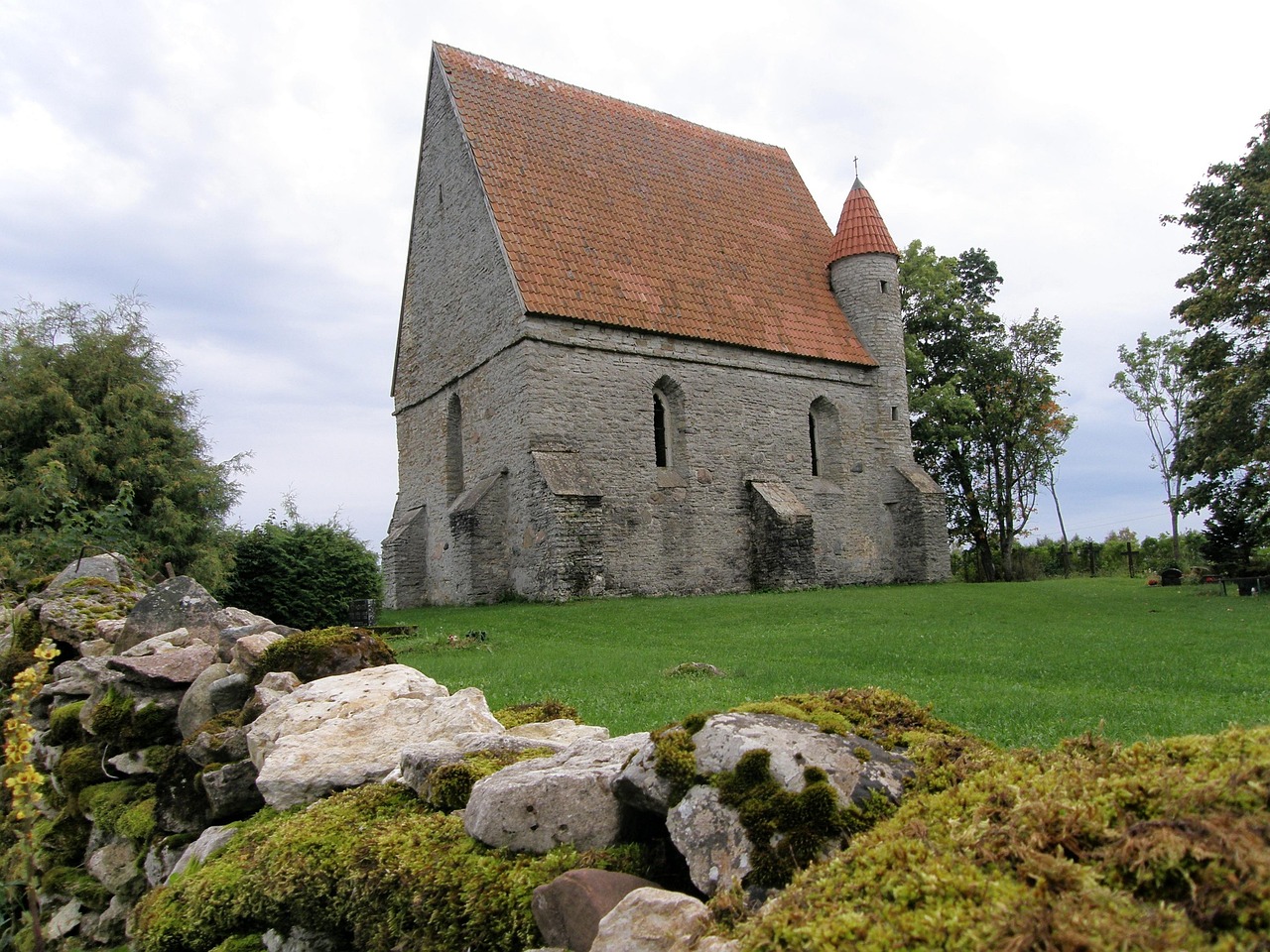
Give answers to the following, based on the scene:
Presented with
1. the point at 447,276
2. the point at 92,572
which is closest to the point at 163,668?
the point at 92,572

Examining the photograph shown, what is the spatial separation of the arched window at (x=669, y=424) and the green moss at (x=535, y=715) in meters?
15.7

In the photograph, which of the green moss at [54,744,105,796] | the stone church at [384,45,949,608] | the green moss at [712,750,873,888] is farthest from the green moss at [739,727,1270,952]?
the stone church at [384,45,949,608]

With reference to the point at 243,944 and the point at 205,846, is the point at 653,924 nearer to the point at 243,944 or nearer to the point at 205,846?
the point at 243,944

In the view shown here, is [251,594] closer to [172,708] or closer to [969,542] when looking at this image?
[172,708]

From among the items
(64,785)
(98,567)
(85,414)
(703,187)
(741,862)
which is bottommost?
(64,785)

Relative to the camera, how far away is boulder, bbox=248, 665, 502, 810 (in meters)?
4.06

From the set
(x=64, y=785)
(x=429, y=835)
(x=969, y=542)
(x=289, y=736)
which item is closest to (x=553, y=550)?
(x=64, y=785)

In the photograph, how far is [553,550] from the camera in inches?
692

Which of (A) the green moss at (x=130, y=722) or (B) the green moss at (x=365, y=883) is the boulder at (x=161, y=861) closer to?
(B) the green moss at (x=365, y=883)

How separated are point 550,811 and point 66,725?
5.20 meters

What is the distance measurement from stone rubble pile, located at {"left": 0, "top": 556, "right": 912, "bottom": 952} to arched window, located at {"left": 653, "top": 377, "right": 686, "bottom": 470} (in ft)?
45.7

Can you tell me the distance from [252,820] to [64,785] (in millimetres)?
2811

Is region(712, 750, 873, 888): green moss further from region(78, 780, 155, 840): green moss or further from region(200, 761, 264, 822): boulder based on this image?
region(78, 780, 155, 840): green moss

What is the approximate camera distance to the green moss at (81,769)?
19.0ft
